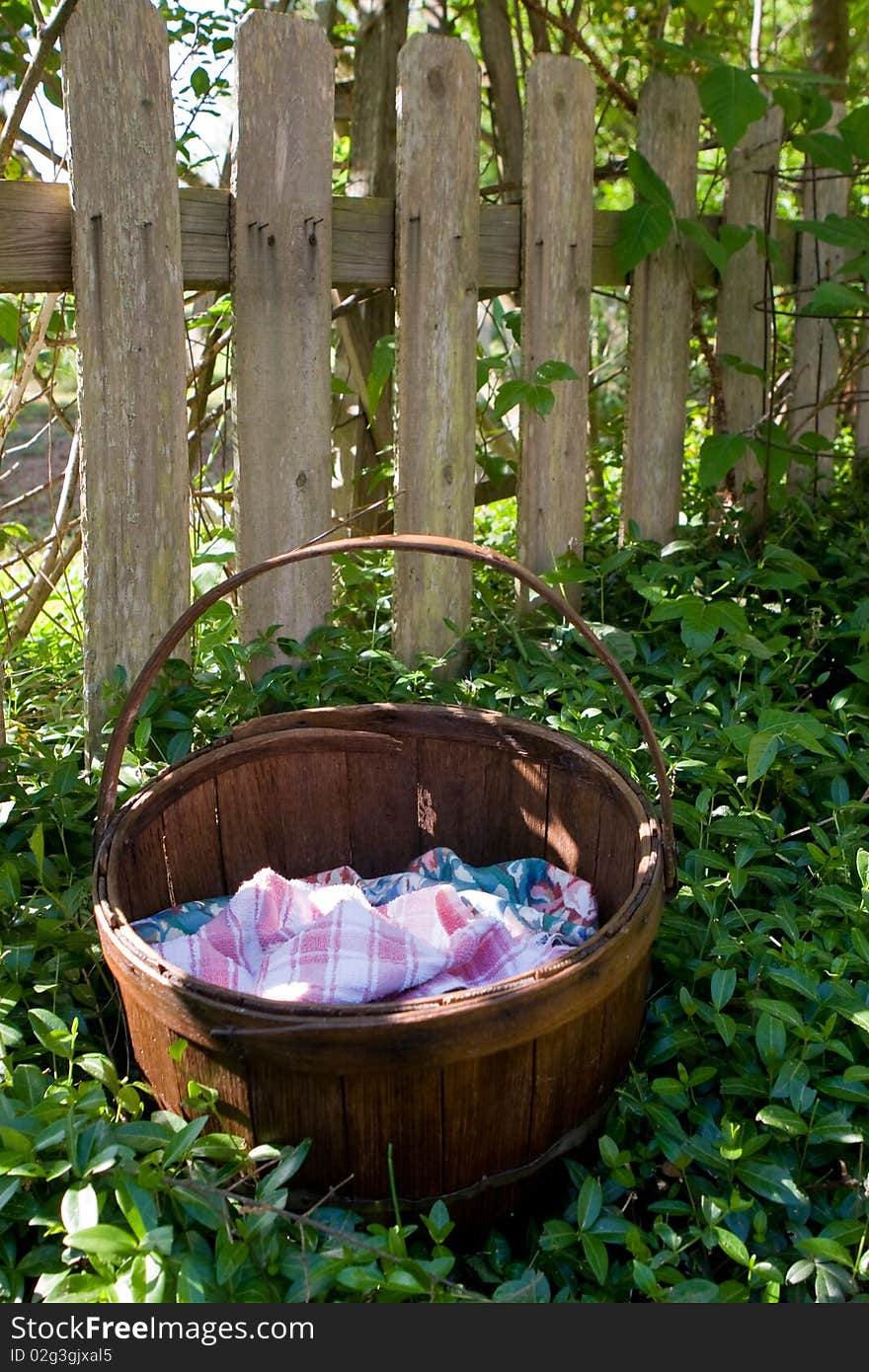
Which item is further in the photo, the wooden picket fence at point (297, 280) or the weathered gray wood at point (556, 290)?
the weathered gray wood at point (556, 290)

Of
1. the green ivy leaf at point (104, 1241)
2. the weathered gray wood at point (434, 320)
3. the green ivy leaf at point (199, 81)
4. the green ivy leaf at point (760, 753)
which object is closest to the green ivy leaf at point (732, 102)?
the weathered gray wood at point (434, 320)

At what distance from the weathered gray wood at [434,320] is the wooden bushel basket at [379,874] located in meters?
0.62

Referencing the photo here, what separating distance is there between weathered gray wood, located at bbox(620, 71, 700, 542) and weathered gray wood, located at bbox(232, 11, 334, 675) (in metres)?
0.98

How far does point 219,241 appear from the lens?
2.43m

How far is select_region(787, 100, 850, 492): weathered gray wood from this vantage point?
11.6ft

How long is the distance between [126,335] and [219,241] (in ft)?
1.01

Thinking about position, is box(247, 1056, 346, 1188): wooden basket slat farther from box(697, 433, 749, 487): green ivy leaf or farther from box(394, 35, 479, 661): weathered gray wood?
box(697, 433, 749, 487): green ivy leaf

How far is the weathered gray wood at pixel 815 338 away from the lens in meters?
3.54

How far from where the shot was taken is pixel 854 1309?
140 cm

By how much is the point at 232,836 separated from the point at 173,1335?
1005 millimetres

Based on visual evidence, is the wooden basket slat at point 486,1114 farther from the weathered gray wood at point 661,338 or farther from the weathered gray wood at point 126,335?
the weathered gray wood at point 661,338

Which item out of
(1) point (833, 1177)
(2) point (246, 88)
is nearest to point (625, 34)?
(2) point (246, 88)

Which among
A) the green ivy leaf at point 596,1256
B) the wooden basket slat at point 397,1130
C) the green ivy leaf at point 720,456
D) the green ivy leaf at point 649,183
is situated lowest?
the green ivy leaf at point 596,1256

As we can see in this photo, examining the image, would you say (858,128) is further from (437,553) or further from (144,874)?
(144,874)
